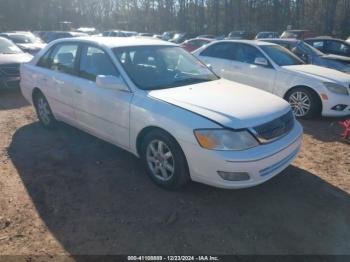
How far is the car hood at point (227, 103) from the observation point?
3383mm

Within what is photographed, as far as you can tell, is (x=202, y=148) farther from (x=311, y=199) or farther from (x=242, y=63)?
(x=242, y=63)

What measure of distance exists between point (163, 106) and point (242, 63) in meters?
4.63

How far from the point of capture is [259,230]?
320cm

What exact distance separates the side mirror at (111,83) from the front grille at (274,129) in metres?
1.62

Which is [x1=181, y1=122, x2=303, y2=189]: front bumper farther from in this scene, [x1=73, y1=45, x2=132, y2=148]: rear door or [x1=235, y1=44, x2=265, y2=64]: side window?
[x1=235, y1=44, x2=265, y2=64]: side window

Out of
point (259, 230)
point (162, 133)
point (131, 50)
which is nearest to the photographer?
point (259, 230)

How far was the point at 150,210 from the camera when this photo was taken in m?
3.49

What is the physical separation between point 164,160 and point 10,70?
688 cm

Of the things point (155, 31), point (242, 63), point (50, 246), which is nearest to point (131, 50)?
point (50, 246)

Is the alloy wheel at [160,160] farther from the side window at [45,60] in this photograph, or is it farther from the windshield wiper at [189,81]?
the side window at [45,60]

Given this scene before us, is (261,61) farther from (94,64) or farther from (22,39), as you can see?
(22,39)

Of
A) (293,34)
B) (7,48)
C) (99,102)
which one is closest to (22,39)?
(7,48)

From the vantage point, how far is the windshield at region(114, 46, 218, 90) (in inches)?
162

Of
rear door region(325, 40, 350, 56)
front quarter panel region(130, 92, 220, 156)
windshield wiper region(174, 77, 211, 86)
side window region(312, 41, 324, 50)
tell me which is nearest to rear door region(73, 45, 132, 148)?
front quarter panel region(130, 92, 220, 156)
